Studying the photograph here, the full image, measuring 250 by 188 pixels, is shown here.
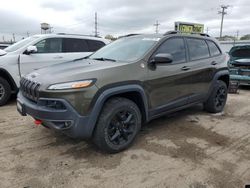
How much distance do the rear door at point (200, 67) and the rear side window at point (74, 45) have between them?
3.76 metres

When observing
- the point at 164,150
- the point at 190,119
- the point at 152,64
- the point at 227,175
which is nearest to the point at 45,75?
the point at 152,64

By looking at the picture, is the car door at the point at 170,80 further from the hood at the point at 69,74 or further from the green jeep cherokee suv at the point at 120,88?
the hood at the point at 69,74

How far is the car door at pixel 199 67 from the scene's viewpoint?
4.60 m

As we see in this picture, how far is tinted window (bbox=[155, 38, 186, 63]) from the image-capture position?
414 centimetres

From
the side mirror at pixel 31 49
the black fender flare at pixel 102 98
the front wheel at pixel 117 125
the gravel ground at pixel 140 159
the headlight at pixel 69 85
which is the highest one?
the side mirror at pixel 31 49

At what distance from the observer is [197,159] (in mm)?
3330

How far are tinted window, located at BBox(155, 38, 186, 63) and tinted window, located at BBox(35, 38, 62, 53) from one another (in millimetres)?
3851

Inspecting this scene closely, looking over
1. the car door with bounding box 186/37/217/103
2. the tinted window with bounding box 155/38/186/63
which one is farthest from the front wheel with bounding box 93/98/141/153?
the car door with bounding box 186/37/217/103

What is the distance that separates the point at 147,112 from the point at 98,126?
0.93m

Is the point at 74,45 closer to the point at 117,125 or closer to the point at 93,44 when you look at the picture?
the point at 93,44

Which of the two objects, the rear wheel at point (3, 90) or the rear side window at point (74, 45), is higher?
the rear side window at point (74, 45)

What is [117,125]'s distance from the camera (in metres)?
3.46

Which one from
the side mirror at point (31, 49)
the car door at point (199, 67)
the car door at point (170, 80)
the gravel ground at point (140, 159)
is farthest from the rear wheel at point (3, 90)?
the car door at point (199, 67)

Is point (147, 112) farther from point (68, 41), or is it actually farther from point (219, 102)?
point (68, 41)
